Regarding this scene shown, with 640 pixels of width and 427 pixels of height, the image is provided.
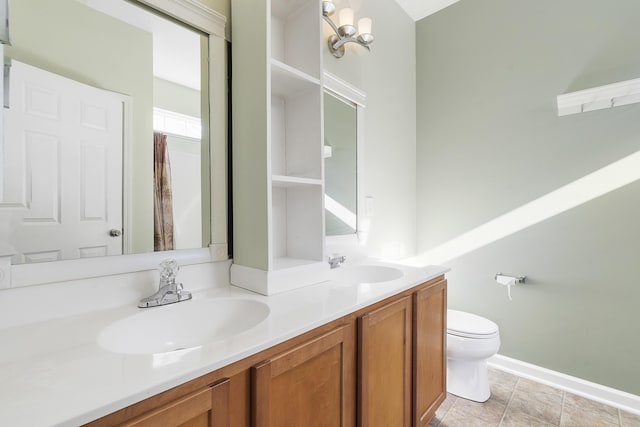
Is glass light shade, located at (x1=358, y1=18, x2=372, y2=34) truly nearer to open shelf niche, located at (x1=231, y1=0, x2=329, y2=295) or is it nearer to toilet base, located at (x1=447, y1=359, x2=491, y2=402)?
open shelf niche, located at (x1=231, y1=0, x2=329, y2=295)

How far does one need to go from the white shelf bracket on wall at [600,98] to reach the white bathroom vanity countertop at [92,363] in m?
1.84

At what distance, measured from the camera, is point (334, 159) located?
1.74m

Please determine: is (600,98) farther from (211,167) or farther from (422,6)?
(211,167)

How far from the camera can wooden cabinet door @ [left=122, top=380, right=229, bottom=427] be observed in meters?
0.51

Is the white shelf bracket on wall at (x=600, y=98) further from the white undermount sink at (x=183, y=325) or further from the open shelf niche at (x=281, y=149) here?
the white undermount sink at (x=183, y=325)

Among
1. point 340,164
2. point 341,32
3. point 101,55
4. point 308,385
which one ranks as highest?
point 341,32

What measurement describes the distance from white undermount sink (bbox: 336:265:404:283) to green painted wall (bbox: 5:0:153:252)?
3.14ft

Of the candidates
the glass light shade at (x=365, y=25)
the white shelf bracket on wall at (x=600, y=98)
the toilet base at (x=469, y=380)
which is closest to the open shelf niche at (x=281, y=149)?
the glass light shade at (x=365, y=25)

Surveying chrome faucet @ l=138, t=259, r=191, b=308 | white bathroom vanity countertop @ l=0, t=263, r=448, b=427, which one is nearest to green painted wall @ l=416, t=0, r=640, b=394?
white bathroom vanity countertop @ l=0, t=263, r=448, b=427

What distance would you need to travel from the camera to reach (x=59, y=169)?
2.81 ft

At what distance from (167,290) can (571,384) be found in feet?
7.82

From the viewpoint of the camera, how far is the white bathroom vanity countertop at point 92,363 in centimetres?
→ 45

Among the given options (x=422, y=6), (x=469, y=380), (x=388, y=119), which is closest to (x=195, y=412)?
(x=469, y=380)

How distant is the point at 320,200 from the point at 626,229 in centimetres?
180
